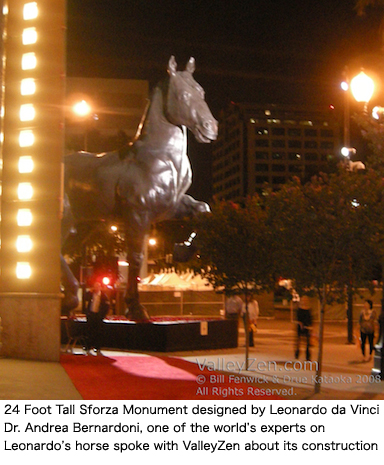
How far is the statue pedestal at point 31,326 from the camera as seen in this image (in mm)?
13352

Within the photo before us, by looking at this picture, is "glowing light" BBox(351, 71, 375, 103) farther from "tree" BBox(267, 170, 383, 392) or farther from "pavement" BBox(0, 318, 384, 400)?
"pavement" BBox(0, 318, 384, 400)

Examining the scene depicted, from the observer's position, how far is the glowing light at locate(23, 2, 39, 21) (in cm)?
1425

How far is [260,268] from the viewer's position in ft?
47.5

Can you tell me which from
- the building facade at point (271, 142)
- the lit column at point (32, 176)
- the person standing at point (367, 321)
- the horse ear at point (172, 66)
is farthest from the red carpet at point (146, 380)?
the building facade at point (271, 142)

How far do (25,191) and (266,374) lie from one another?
6.35 metres

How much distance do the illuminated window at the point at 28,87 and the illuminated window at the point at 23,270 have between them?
3.68 metres

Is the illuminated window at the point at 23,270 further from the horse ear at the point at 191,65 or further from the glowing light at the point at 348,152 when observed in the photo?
the glowing light at the point at 348,152

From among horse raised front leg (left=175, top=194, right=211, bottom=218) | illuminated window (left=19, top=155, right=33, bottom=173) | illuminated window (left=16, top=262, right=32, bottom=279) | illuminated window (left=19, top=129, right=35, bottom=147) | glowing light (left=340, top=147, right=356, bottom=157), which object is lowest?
illuminated window (left=16, top=262, right=32, bottom=279)

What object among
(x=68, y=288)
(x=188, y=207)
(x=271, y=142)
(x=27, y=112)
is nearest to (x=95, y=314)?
(x=68, y=288)

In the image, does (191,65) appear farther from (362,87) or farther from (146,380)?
(146,380)

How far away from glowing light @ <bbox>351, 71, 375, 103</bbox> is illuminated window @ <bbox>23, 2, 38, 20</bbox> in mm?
7025

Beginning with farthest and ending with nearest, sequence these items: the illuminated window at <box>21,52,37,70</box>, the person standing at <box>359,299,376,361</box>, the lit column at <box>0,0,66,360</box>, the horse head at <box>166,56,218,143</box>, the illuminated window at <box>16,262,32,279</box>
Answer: the person standing at <box>359,299,376,361</box>
the horse head at <box>166,56,218,143</box>
the illuminated window at <box>21,52,37,70</box>
the illuminated window at <box>16,262,32,279</box>
the lit column at <box>0,0,66,360</box>

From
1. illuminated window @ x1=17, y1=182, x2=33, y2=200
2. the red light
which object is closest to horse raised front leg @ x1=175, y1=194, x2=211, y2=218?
illuminated window @ x1=17, y1=182, x2=33, y2=200

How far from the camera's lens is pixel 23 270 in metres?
13.8
